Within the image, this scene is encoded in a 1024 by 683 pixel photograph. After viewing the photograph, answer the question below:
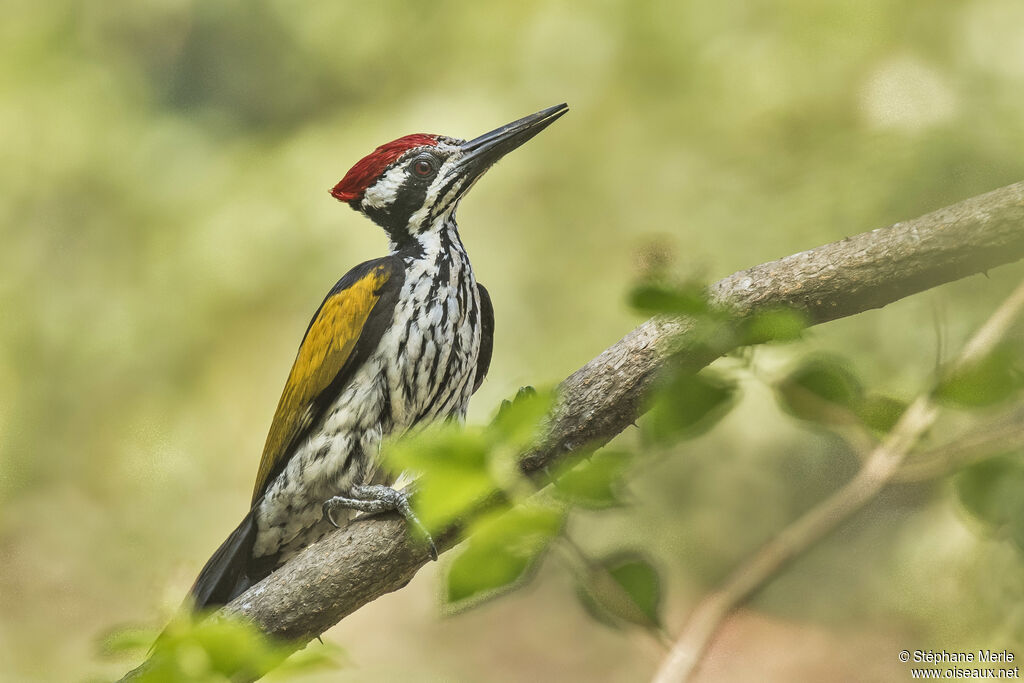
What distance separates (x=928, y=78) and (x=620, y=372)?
11.4ft

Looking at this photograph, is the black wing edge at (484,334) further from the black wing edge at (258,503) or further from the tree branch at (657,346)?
the tree branch at (657,346)

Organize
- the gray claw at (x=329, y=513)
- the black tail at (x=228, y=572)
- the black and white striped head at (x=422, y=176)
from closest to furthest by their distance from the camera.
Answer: the gray claw at (x=329, y=513), the black tail at (x=228, y=572), the black and white striped head at (x=422, y=176)

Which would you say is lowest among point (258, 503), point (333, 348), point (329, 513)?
point (329, 513)

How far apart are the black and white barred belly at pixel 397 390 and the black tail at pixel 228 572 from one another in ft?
0.49

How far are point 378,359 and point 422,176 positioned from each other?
2.17 ft

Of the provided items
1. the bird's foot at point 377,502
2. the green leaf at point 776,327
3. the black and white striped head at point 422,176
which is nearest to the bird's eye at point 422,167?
the black and white striped head at point 422,176

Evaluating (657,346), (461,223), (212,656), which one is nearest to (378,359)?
(657,346)

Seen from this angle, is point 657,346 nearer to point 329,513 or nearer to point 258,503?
point 329,513

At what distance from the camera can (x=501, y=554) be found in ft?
2.57

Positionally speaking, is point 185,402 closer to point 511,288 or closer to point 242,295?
point 242,295

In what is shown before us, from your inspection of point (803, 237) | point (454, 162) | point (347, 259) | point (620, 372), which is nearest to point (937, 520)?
point (803, 237)

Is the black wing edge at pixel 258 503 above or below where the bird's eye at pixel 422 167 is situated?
below

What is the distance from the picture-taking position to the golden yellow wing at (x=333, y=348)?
3082mm

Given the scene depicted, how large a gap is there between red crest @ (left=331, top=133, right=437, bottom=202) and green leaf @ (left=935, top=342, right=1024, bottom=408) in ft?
8.86
